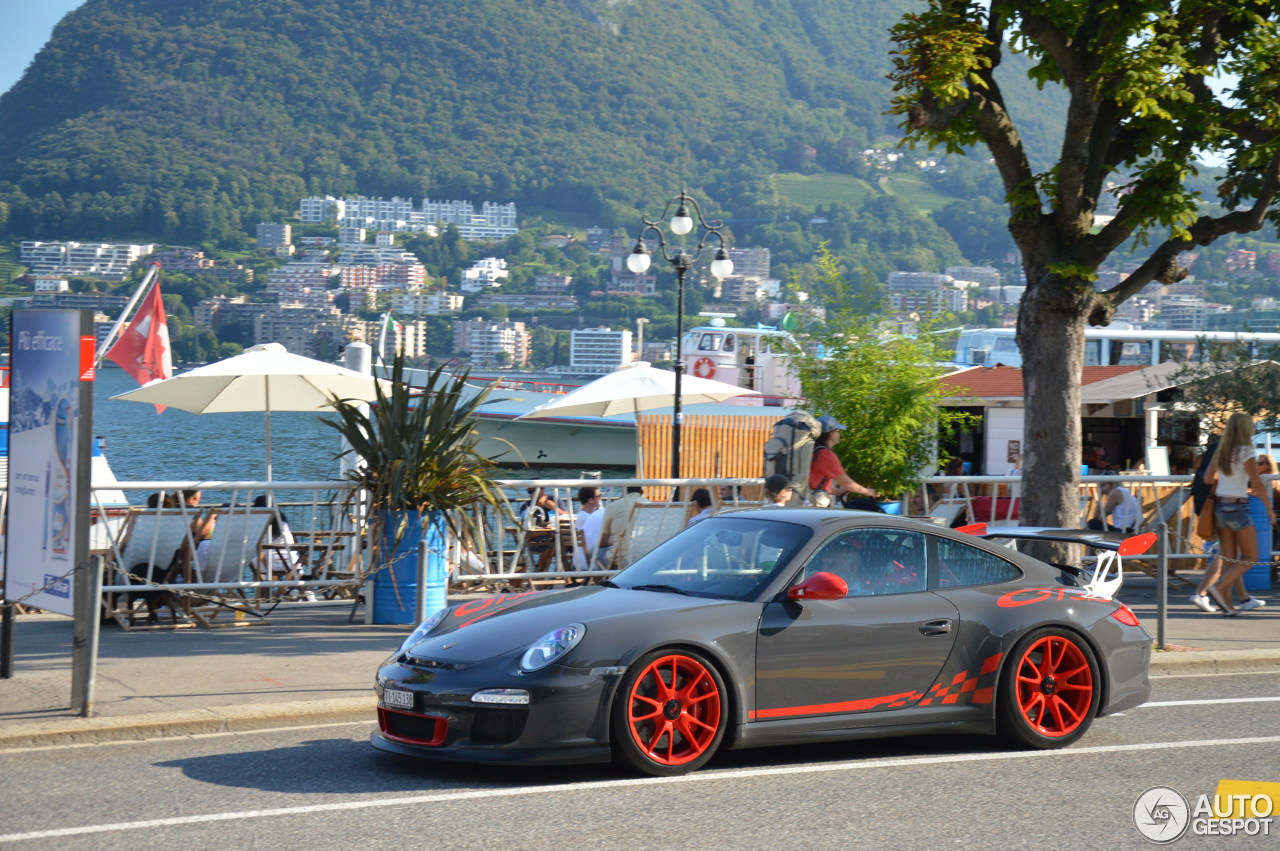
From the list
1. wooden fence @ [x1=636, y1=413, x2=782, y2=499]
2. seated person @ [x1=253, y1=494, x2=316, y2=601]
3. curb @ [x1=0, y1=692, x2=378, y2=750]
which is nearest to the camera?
curb @ [x1=0, y1=692, x2=378, y2=750]

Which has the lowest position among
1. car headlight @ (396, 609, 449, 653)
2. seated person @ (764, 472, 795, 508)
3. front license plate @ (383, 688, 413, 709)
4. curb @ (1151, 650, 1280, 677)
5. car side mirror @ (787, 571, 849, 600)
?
curb @ (1151, 650, 1280, 677)

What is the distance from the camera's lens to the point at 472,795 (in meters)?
6.22

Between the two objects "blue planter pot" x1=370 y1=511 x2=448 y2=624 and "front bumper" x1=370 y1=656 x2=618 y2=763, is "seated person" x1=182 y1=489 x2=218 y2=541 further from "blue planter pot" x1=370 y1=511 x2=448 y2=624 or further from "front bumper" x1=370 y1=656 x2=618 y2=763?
"front bumper" x1=370 y1=656 x2=618 y2=763

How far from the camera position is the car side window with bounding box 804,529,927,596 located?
7113 mm

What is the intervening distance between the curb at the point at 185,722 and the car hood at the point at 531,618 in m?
1.38

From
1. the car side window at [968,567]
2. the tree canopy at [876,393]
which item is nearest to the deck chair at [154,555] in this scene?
the tree canopy at [876,393]

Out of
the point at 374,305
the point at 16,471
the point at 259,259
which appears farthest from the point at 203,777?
the point at 259,259

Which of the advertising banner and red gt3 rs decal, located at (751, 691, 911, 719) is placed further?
the advertising banner

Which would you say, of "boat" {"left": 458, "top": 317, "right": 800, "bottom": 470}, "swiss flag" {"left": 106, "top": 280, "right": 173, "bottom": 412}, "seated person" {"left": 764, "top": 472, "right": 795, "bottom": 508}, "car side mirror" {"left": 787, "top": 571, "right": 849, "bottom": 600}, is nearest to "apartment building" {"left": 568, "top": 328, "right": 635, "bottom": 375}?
"boat" {"left": 458, "top": 317, "right": 800, "bottom": 470}

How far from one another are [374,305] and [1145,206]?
16976 cm

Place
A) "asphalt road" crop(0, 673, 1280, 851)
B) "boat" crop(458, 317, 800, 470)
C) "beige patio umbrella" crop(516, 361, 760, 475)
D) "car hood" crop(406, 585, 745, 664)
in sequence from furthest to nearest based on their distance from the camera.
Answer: "boat" crop(458, 317, 800, 470) → "beige patio umbrella" crop(516, 361, 760, 475) → "car hood" crop(406, 585, 745, 664) → "asphalt road" crop(0, 673, 1280, 851)

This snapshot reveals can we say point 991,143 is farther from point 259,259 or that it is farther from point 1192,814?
point 259,259

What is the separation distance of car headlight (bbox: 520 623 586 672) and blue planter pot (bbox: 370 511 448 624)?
15.6 ft

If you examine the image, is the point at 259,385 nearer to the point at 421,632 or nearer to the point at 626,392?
the point at 626,392
